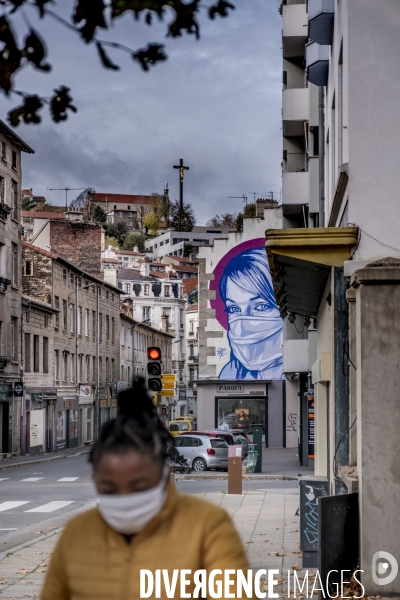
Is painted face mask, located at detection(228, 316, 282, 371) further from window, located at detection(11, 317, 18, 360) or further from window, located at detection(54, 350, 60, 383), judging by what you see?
window, located at detection(54, 350, 60, 383)

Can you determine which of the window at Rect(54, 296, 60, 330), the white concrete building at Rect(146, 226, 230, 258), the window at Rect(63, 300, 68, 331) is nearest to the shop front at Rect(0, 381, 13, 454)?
the window at Rect(54, 296, 60, 330)

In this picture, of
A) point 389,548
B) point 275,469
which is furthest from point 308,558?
point 275,469

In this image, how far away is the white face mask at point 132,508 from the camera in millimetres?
2771

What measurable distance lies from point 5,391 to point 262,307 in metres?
13.8

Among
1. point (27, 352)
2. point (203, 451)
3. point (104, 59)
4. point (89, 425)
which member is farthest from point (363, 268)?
point (89, 425)

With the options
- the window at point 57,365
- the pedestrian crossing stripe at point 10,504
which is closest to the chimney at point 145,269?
the window at point 57,365

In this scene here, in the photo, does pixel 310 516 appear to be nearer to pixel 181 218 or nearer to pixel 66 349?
pixel 66 349

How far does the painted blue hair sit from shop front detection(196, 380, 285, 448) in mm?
4698

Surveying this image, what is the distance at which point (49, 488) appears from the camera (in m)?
27.9

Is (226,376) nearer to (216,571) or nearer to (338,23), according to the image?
(338,23)

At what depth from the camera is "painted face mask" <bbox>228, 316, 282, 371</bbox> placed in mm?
53188

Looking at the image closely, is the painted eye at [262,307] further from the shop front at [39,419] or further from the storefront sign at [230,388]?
the shop front at [39,419]

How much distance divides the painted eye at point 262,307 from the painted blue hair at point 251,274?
0.54ft

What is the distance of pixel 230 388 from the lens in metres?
54.8
